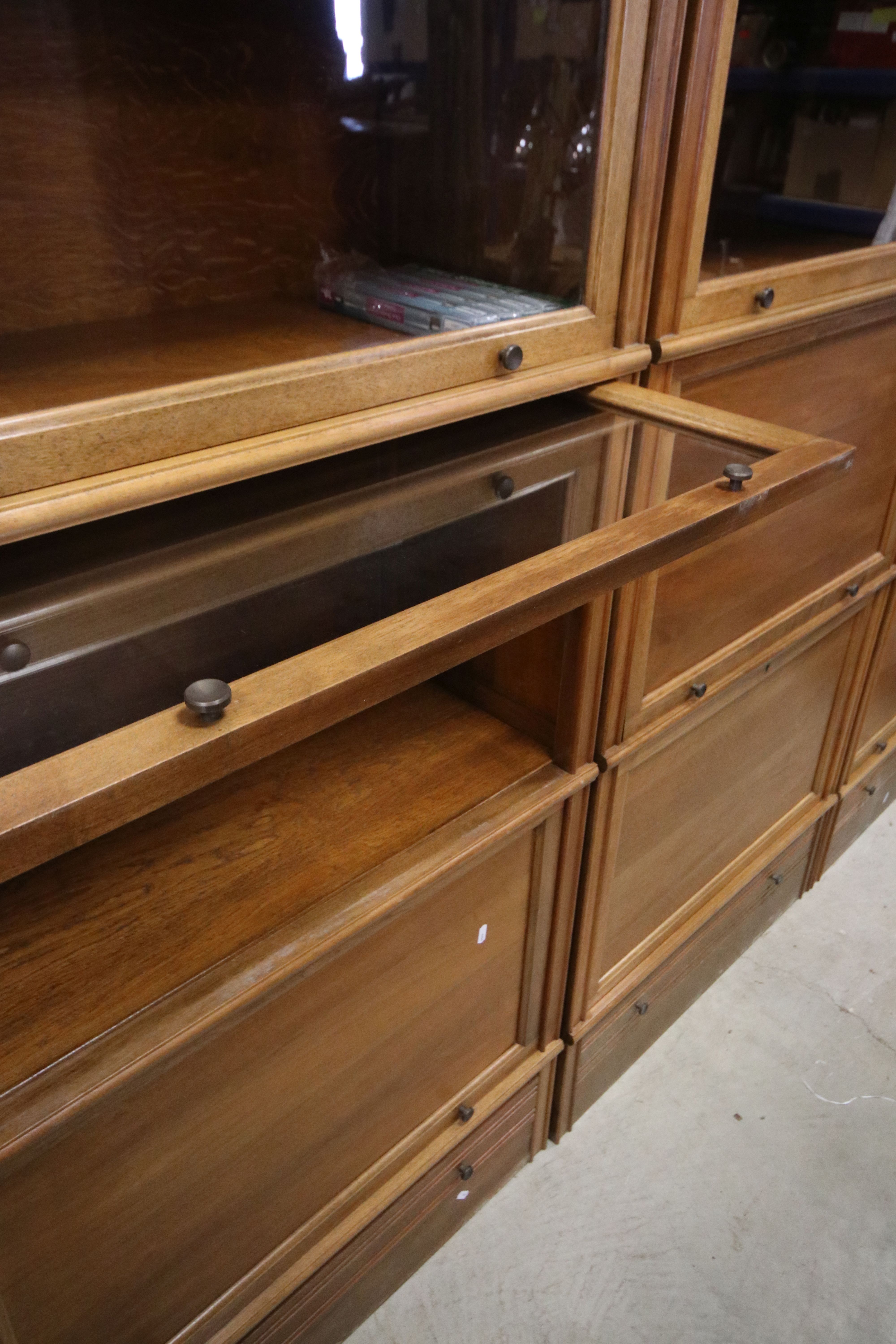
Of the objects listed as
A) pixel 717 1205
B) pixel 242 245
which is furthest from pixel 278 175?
pixel 717 1205

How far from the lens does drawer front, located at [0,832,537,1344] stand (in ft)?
2.66

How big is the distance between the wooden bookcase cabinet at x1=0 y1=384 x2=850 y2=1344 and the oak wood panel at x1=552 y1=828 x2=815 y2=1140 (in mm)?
159

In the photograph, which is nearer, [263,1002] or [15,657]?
[15,657]

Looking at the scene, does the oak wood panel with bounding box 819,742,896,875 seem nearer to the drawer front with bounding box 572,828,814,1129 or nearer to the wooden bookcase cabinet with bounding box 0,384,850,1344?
the drawer front with bounding box 572,828,814,1129

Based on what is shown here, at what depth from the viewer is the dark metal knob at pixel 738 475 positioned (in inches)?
29.6

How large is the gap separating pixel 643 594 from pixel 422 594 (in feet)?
1.43

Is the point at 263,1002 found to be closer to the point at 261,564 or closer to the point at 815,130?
the point at 261,564

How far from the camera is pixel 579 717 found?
3.51 feet

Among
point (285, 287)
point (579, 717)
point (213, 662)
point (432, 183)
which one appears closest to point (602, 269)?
point (432, 183)

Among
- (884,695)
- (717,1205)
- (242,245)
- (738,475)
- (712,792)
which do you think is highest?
(242,245)

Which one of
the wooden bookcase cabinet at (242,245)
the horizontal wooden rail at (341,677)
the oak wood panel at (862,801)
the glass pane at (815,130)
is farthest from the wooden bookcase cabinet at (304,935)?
the oak wood panel at (862,801)

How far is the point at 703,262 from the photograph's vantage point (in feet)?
3.63

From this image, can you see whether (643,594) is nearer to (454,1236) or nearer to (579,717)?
(579,717)

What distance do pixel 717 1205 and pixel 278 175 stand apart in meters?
1.42
